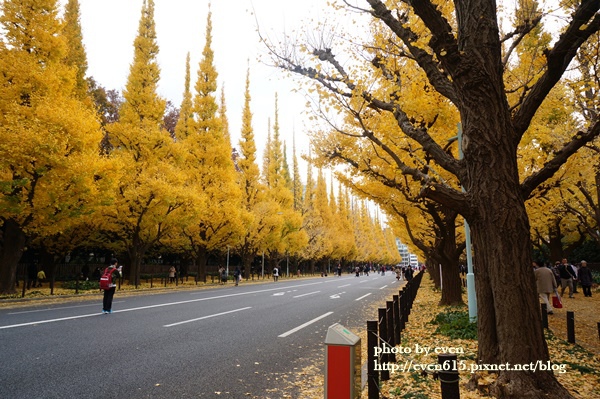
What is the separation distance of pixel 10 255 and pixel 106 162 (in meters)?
5.58

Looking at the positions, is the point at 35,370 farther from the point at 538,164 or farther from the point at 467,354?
the point at 538,164

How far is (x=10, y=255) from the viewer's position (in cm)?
1553

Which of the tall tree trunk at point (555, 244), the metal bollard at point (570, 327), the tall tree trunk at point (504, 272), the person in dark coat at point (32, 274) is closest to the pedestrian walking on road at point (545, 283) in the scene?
the metal bollard at point (570, 327)

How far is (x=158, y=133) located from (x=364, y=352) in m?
18.9

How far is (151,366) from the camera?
5.30 meters

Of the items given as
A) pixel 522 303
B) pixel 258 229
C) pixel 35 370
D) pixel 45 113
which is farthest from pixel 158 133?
pixel 522 303

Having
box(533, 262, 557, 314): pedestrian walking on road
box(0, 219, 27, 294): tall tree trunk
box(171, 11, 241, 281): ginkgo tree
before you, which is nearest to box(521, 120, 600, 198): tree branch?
box(533, 262, 557, 314): pedestrian walking on road

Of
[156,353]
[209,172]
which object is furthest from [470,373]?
[209,172]

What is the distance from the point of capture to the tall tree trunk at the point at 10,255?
15039mm

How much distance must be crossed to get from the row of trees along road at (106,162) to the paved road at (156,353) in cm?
629

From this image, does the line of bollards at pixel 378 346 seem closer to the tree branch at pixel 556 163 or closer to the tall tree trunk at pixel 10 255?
the tree branch at pixel 556 163

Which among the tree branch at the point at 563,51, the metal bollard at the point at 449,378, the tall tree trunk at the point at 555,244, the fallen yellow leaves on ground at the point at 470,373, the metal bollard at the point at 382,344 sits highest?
the tree branch at the point at 563,51

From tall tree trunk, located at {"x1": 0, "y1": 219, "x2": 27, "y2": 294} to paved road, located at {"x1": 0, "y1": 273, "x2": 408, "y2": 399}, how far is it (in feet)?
18.5

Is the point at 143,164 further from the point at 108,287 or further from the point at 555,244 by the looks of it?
the point at 555,244
